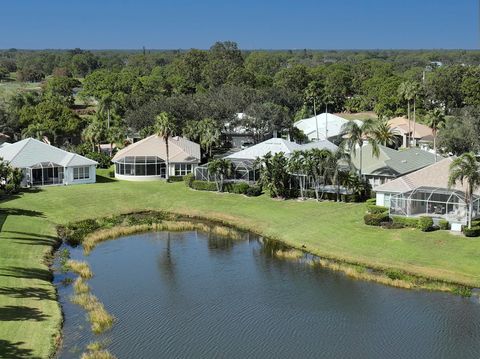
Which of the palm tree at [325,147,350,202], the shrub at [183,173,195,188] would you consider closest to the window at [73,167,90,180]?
the shrub at [183,173,195,188]

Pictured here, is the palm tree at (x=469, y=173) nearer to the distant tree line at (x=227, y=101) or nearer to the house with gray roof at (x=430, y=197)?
the house with gray roof at (x=430, y=197)

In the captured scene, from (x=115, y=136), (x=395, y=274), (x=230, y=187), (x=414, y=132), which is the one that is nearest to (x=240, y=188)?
(x=230, y=187)

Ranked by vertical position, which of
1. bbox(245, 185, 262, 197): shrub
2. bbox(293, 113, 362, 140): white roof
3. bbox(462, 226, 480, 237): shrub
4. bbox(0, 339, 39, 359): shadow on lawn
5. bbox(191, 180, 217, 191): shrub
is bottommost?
bbox(0, 339, 39, 359): shadow on lawn

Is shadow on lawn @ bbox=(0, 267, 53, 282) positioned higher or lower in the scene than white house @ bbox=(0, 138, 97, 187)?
lower

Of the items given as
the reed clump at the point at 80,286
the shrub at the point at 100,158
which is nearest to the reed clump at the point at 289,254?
the reed clump at the point at 80,286

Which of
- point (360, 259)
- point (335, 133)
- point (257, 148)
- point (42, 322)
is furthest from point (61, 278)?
point (335, 133)

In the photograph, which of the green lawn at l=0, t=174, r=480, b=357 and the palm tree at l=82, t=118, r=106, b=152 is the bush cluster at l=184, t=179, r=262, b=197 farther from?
the palm tree at l=82, t=118, r=106, b=152

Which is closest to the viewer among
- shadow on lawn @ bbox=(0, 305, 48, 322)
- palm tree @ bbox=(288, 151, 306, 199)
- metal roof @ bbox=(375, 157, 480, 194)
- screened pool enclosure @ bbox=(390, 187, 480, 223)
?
shadow on lawn @ bbox=(0, 305, 48, 322)
